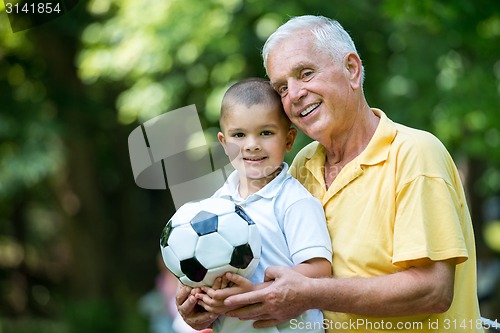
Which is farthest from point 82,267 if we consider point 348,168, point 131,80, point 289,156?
point 348,168

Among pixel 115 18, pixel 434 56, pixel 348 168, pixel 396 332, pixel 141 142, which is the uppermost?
pixel 115 18

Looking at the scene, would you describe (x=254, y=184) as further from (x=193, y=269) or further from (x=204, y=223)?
(x=193, y=269)

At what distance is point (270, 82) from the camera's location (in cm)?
334

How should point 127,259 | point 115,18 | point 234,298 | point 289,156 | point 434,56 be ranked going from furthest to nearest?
point 127,259 → point 115,18 → point 434,56 → point 289,156 → point 234,298

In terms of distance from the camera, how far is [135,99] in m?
9.29

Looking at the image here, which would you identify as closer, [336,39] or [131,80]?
[336,39]

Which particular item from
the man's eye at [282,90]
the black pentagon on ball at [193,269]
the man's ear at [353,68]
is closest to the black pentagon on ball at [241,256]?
the black pentagon on ball at [193,269]

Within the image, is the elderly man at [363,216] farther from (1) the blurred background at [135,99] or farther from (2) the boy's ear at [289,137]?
(1) the blurred background at [135,99]

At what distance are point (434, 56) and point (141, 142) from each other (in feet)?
19.4

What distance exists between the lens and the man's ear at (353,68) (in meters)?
3.29

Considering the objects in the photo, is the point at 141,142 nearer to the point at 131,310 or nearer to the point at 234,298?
the point at 234,298

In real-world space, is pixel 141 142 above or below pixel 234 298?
above

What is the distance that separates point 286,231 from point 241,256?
0.26 m

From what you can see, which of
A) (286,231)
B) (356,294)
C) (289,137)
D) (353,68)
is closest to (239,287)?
(286,231)
